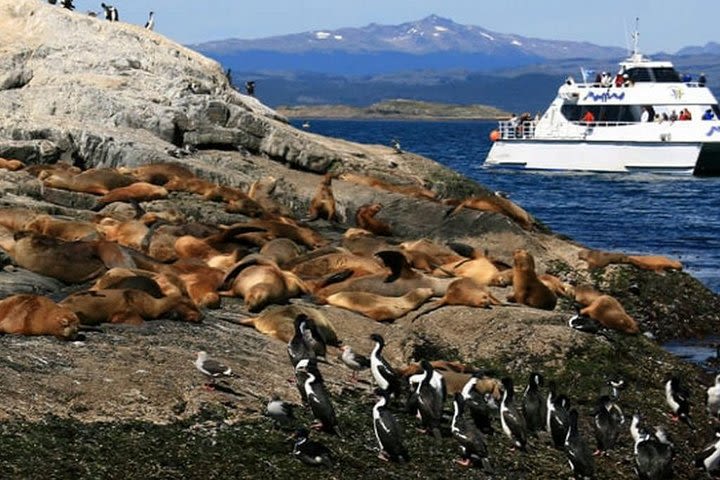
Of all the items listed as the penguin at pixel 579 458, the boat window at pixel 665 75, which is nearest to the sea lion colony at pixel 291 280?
the penguin at pixel 579 458

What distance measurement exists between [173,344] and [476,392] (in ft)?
7.80

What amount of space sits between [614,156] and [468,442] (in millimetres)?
44024

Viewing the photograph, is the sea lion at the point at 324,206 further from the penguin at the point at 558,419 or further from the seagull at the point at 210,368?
the seagull at the point at 210,368

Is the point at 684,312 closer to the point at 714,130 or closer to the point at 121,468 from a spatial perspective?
the point at 121,468

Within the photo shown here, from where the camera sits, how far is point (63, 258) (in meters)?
13.0

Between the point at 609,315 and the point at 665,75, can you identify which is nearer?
the point at 609,315

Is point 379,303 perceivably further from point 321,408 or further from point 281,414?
point 281,414

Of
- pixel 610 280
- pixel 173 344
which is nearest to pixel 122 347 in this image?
pixel 173 344

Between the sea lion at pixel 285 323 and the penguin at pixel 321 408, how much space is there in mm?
2232

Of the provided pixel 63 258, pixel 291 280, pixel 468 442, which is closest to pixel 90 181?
pixel 63 258

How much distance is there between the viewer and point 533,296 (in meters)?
14.8

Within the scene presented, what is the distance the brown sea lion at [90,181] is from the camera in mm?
17984

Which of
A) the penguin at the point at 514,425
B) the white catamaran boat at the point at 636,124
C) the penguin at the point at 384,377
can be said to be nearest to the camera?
the penguin at the point at 514,425

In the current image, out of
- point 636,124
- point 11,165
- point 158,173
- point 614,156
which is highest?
point 11,165
